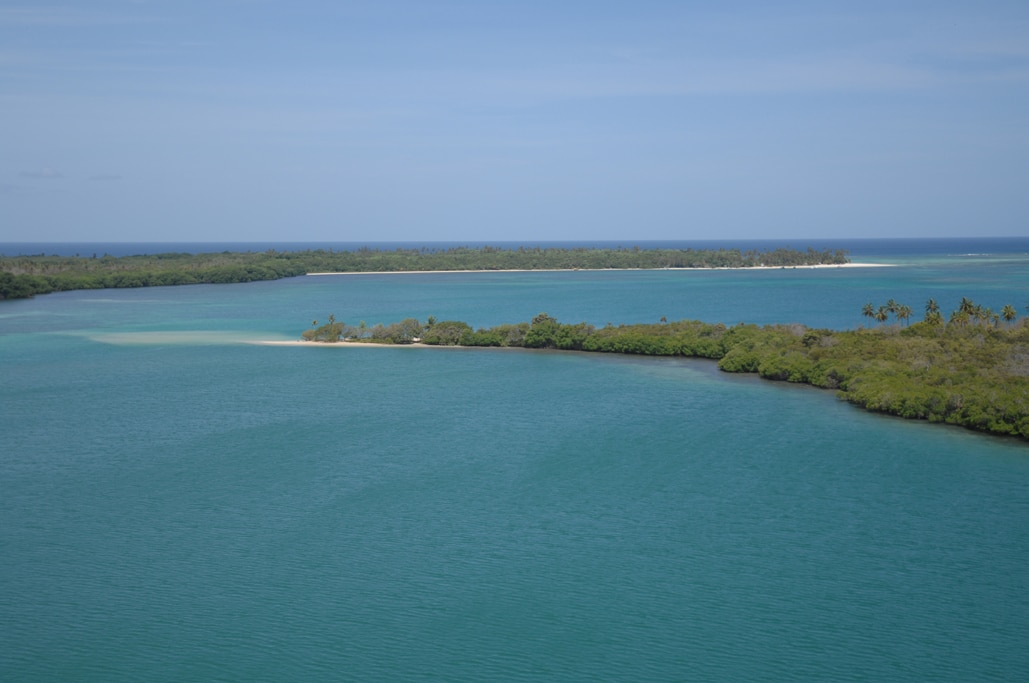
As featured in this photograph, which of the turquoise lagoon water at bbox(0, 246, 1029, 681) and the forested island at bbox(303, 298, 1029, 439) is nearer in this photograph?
the turquoise lagoon water at bbox(0, 246, 1029, 681)

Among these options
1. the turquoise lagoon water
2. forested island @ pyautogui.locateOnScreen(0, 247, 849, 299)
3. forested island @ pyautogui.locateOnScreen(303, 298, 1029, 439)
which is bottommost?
the turquoise lagoon water

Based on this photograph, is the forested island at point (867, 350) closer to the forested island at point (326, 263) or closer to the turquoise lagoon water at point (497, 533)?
the turquoise lagoon water at point (497, 533)

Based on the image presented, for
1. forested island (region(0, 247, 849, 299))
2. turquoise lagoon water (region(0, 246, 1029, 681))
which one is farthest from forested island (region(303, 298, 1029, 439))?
forested island (region(0, 247, 849, 299))

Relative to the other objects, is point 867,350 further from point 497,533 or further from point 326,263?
point 326,263

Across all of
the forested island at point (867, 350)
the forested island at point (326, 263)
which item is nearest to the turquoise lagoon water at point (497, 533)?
the forested island at point (867, 350)

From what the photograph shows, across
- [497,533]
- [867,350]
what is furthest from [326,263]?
[497,533]

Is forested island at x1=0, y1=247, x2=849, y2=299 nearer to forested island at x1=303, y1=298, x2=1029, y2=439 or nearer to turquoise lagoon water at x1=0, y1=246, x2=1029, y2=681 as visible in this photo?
forested island at x1=303, y1=298, x2=1029, y2=439

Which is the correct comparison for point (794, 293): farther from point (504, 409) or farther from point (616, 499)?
point (616, 499)

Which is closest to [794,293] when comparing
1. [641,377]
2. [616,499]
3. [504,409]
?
[641,377]
